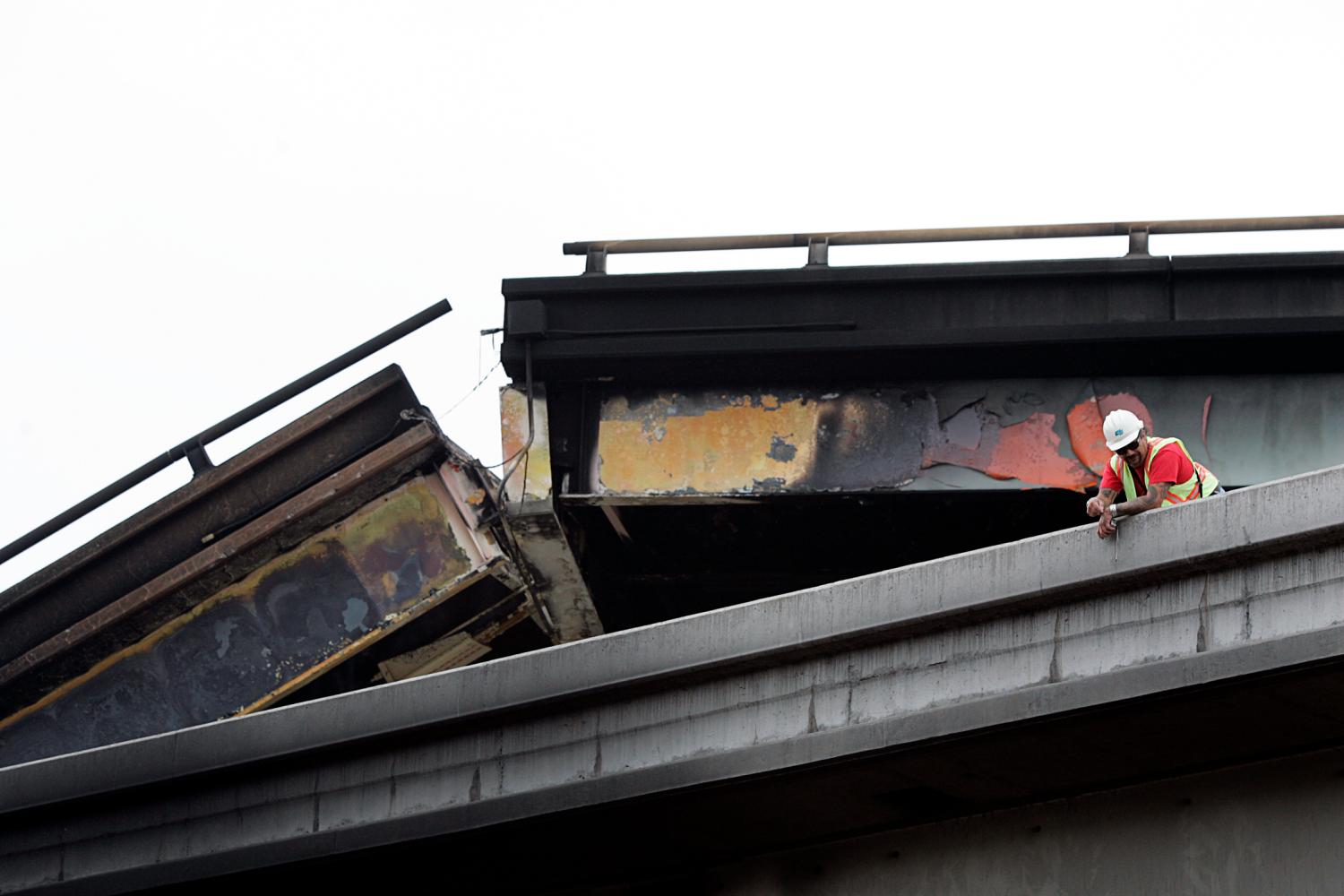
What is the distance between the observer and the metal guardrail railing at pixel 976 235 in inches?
484

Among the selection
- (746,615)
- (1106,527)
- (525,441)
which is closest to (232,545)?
(525,441)

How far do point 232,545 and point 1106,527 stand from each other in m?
8.16

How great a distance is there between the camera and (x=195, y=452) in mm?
12883

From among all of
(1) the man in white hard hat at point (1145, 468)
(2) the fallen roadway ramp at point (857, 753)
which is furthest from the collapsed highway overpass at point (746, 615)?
(1) the man in white hard hat at point (1145, 468)

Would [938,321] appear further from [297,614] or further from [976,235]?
[297,614]

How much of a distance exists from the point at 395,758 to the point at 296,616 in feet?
19.3

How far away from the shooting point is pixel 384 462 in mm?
12812

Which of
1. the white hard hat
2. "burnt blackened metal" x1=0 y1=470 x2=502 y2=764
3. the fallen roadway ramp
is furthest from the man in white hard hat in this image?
"burnt blackened metal" x1=0 y1=470 x2=502 y2=764

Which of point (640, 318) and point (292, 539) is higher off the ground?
point (640, 318)

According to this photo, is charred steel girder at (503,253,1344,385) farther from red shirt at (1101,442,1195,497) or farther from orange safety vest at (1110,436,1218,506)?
red shirt at (1101,442,1195,497)

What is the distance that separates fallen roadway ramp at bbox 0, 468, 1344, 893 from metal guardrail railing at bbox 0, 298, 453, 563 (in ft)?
15.9

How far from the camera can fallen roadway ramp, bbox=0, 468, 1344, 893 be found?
5.83 m

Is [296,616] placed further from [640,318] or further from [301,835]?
[301,835]

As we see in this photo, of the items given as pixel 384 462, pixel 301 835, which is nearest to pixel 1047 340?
pixel 384 462
